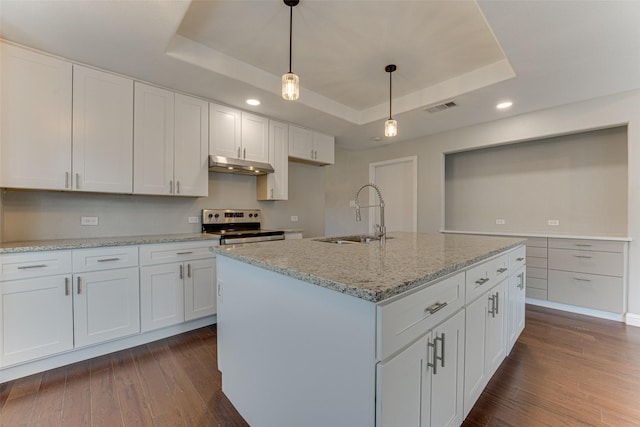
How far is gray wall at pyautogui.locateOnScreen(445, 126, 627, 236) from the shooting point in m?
3.19

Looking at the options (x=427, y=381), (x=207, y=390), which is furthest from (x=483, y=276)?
(x=207, y=390)

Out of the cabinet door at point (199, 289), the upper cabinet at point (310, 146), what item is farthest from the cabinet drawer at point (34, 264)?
the upper cabinet at point (310, 146)

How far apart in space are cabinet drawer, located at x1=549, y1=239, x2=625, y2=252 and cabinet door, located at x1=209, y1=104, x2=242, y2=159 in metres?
4.00

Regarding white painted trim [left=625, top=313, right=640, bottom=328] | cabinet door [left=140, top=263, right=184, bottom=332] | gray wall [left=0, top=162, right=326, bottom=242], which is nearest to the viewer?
gray wall [left=0, top=162, right=326, bottom=242]

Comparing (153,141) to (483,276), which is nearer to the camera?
(483,276)

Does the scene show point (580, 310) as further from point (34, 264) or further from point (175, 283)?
point (34, 264)

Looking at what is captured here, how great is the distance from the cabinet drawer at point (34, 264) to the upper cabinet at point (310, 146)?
2.65 metres

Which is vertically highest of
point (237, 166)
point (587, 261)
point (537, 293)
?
point (237, 166)

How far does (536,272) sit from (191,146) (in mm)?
4409

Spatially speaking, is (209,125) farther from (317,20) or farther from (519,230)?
(519,230)

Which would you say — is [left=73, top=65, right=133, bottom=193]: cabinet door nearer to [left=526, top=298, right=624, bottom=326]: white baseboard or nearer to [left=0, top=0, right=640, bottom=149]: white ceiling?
[left=0, top=0, right=640, bottom=149]: white ceiling

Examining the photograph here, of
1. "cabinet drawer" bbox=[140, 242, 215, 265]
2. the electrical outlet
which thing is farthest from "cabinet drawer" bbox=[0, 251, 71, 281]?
the electrical outlet

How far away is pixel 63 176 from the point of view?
2.21m

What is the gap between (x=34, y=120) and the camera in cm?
209
